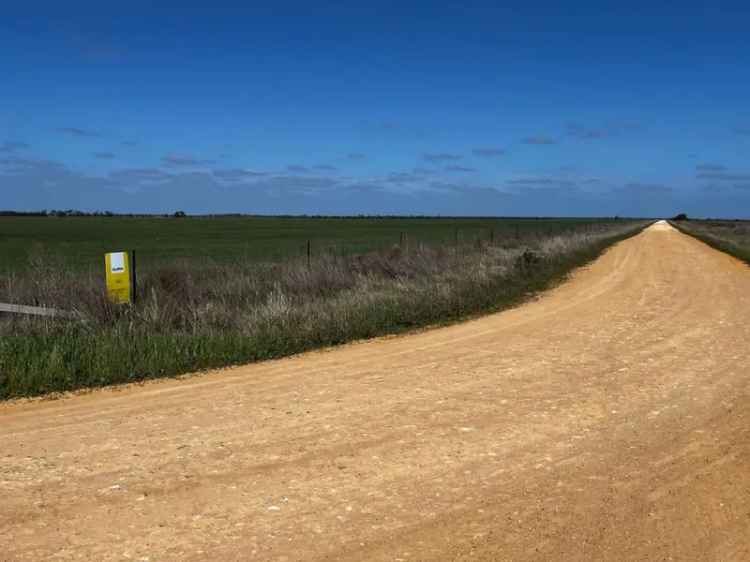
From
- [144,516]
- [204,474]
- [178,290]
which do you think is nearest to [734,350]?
[204,474]

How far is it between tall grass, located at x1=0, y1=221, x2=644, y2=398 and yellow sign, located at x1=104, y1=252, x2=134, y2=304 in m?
0.20

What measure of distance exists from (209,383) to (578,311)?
28.1 feet

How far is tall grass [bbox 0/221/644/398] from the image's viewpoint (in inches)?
340

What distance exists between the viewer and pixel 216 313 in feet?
38.9

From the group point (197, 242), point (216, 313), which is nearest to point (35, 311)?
point (216, 313)

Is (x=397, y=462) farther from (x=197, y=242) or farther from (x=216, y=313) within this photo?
(x=197, y=242)

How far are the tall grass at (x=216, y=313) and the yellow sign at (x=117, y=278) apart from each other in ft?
0.66

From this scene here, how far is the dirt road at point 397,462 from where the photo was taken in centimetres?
418

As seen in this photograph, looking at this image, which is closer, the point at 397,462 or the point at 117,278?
the point at 397,462

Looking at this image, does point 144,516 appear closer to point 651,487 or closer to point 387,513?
point 387,513

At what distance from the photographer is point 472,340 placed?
10.9 metres

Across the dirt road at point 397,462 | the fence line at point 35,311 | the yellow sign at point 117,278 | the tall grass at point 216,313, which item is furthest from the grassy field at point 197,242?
the dirt road at point 397,462

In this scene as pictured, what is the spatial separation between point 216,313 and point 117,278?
1.76m

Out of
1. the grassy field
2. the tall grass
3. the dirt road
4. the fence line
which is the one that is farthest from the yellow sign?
the grassy field
